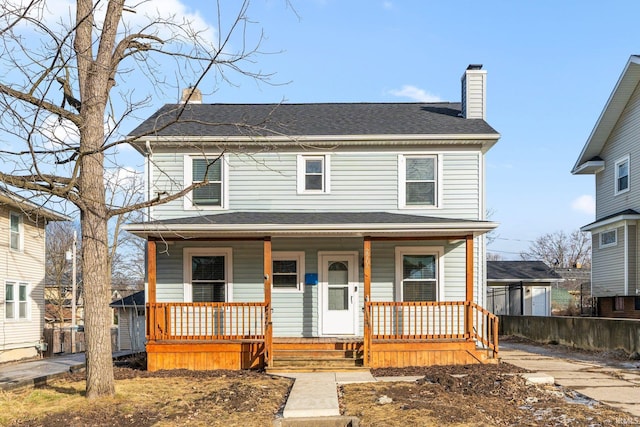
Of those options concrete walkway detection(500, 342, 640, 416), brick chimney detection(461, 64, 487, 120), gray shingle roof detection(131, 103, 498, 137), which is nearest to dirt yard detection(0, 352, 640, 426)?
concrete walkway detection(500, 342, 640, 416)

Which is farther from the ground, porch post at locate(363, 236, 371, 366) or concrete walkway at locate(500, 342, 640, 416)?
porch post at locate(363, 236, 371, 366)

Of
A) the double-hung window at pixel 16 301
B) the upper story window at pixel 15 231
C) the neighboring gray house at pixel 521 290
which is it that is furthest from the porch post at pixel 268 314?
the neighboring gray house at pixel 521 290

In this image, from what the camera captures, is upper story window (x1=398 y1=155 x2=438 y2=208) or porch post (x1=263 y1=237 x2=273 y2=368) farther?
upper story window (x1=398 y1=155 x2=438 y2=208)

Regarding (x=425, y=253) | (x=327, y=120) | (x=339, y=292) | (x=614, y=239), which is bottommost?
(x=339, y=292)

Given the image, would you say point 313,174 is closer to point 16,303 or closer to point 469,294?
point 469,294

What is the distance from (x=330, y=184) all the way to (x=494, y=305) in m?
17.6

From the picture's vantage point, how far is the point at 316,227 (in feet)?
35.7

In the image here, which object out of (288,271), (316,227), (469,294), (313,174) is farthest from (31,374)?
(469,294)

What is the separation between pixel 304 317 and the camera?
1233 cm

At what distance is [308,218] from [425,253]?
2.85 metres

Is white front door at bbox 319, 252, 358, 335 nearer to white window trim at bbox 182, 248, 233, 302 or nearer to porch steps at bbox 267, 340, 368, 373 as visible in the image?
porch steps at bbox 267, 340, 368, 373

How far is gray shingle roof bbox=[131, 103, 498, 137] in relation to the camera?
41.7ft

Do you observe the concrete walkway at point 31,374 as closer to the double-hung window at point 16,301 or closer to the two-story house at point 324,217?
the double-hung window at point 16,301

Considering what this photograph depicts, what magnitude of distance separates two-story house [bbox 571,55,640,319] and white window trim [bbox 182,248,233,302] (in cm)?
1312
